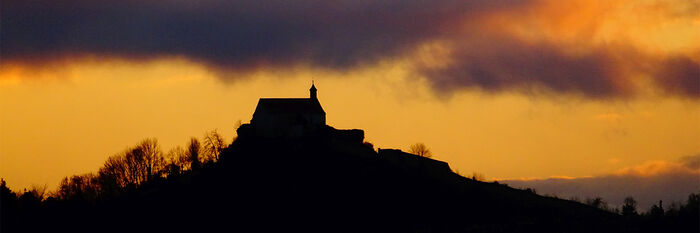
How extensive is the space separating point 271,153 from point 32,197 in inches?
1411

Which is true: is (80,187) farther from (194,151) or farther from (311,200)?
(311,200)

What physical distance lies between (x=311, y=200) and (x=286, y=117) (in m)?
24.0

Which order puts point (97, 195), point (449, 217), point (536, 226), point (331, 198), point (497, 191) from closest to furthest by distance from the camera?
point (536, 226) < point (449, 217) < point (331, 198) < point (497, 191) < point (97, 195)

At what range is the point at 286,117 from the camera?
16088 centimetres

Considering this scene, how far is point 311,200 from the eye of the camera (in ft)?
460

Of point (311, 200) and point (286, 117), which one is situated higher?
point (286, 117)

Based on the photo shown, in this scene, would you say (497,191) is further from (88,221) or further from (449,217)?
(88,221)

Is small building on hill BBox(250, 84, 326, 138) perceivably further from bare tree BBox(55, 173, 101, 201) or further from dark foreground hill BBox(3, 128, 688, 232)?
bare tree BBox(55, 173, 101, 201)

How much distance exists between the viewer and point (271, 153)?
15650 centimetres

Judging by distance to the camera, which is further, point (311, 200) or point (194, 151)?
point (194, 151)

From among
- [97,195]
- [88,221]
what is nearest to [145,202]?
[88,221]

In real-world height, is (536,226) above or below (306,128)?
below

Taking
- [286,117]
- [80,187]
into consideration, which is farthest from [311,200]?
[80,187]

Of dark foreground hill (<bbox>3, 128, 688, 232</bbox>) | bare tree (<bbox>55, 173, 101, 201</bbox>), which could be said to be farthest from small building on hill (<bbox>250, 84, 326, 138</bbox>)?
bare tree (<bbox>55, 173, 101, 201</bbox>)
